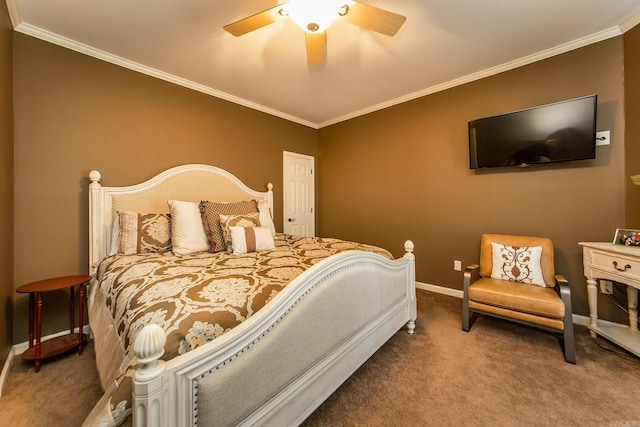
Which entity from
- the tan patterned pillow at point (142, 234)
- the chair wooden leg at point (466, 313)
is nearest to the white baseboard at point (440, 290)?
the chair wooden leg at point (466, 313)

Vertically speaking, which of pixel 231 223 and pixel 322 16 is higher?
pixel 322 16

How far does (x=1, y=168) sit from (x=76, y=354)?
145 cm

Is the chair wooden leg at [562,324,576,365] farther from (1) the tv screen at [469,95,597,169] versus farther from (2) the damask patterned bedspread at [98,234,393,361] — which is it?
(2) the damask patterned bedspread at [98,234,393,361]

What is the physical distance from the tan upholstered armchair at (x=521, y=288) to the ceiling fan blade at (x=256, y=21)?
252 centimetres

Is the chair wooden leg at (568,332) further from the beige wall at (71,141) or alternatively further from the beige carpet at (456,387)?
the beige wall at (71,141)

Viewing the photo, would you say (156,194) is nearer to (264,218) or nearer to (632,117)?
(264,218)

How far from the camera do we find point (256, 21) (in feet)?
5.41

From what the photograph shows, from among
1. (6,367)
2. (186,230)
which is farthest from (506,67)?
(6,367)

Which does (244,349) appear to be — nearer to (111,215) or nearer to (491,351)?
(491,351)

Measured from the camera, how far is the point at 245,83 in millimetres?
2961

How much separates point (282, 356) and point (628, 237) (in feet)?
8.74

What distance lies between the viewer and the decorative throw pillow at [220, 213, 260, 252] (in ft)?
7.33

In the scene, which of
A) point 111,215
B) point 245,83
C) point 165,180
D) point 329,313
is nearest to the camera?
point 329,313

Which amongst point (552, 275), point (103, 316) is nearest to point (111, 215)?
point (103, 316)
